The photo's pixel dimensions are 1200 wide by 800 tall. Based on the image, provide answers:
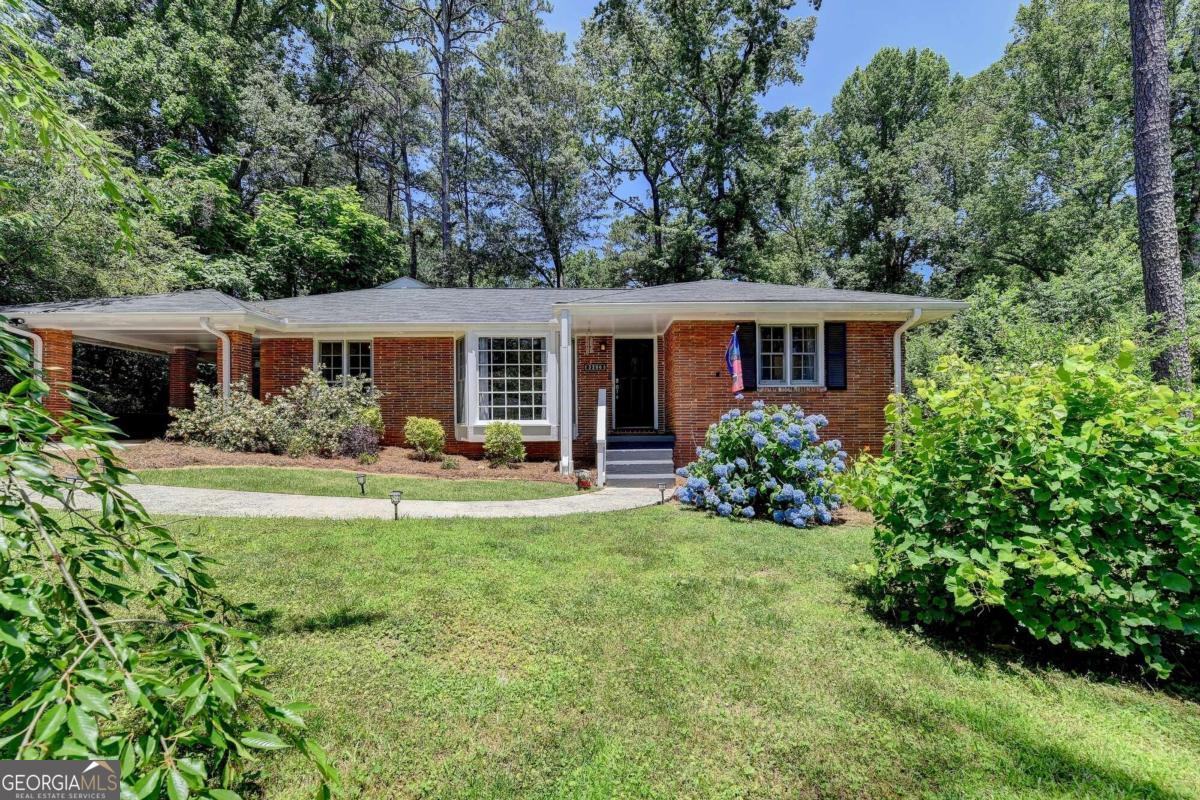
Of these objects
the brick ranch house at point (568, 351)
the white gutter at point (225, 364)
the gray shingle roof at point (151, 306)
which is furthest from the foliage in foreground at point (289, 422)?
the gray shingle roof at point (151, 306)

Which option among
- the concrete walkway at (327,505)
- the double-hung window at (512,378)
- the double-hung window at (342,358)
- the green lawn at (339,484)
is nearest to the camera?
the concrete walkway at (327,505)

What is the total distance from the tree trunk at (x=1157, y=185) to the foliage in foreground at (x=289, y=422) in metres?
13.4

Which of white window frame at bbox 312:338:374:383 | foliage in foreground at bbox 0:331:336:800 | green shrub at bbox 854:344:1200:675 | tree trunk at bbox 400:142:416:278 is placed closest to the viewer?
foliage in foreground at bbox 0:331:336:800

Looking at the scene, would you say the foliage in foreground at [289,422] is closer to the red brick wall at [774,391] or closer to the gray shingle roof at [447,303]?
the gray shingle roof at [447,303]

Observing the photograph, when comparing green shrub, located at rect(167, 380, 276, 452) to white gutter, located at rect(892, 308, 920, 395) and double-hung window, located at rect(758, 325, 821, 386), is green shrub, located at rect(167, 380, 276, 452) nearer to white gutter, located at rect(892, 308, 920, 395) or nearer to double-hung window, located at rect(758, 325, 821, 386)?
double-hung window, located at rect(758, 325, 821, 386)

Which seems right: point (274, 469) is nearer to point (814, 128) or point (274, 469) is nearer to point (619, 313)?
point (619, 313)

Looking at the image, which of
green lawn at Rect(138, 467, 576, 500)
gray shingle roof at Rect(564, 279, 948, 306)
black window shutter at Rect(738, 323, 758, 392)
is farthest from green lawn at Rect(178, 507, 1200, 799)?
gray shingle roof at Rect(564, 279, 948, 306)

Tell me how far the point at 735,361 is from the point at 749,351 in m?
0.79

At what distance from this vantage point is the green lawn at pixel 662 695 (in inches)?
93.7

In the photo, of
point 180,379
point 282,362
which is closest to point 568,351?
point 282,362

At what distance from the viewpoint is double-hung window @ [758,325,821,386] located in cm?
1061

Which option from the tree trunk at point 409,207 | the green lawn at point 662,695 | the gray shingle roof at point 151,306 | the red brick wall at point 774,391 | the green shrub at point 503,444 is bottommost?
the green lawn at point 662,695

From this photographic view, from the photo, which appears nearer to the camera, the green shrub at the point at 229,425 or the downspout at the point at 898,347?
the downspout at the point at 898,347

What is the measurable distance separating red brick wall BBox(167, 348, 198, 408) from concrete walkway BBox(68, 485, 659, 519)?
7.94m
